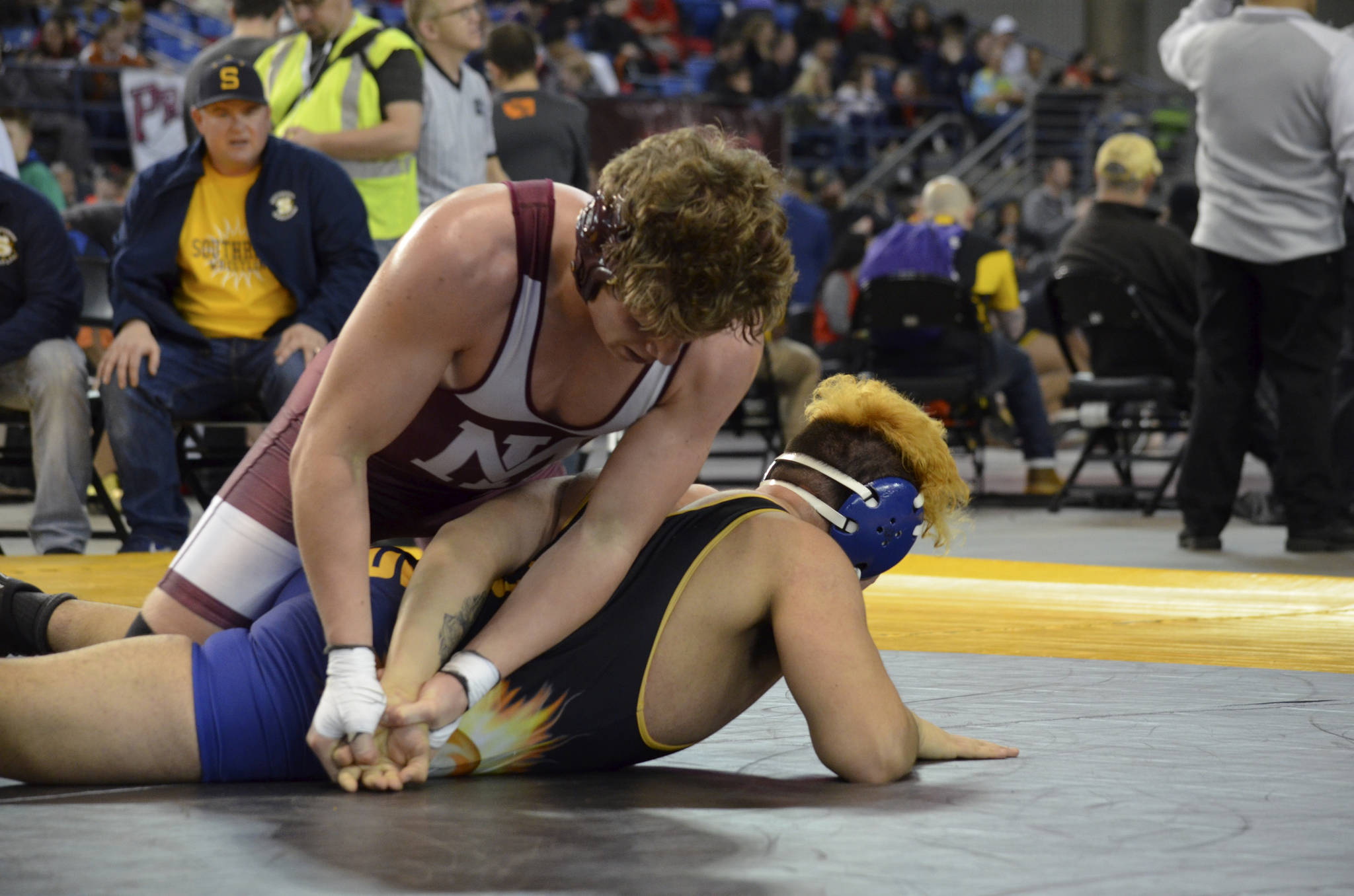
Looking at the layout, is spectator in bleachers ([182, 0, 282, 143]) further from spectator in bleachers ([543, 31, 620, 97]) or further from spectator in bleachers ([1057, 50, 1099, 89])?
spectator in bleachers ([1057, 50, 1099, 89])

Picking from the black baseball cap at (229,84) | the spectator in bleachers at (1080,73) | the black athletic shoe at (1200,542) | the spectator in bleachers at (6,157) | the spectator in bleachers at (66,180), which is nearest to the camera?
the black baseball cap at (229,84)

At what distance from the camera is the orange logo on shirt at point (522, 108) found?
6035mm

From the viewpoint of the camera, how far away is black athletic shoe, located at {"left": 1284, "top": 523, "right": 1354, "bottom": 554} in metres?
5.17

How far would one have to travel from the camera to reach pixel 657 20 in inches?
623

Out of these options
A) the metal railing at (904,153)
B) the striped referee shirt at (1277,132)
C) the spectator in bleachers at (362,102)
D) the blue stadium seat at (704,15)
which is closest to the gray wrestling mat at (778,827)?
the striped referee shirt at (1277,132)

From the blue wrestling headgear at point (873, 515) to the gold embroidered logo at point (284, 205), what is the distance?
286 cm

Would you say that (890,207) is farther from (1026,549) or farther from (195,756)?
(195,756)

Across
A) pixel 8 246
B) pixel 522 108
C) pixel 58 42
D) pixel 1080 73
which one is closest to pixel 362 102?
pixel 522 108

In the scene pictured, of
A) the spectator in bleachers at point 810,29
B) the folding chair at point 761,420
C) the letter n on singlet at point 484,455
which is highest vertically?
the spectator in bleachers at point 810,29

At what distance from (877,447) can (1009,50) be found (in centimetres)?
1604

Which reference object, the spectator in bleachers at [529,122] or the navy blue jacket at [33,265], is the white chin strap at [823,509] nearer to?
the navy blue jacket at [33,265]

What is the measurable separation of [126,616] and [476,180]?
3.18m

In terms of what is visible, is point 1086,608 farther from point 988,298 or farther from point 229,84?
point 988,298

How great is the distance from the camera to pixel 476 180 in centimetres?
568
